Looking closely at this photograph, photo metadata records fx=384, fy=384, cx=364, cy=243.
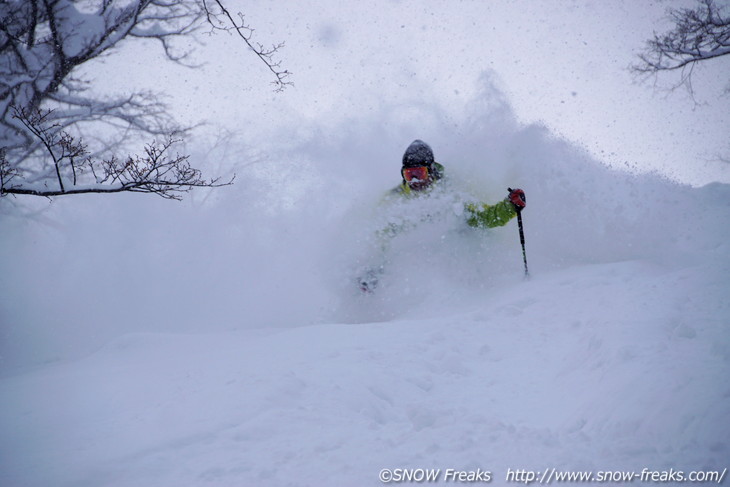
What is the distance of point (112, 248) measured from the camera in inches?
416

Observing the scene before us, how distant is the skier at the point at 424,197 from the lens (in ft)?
21.6

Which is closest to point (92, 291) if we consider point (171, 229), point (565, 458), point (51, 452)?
point (171, 229)

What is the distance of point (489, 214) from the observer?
21.9 feet

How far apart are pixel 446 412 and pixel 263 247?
7210 millimetres

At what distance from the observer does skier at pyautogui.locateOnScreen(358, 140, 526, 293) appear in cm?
657

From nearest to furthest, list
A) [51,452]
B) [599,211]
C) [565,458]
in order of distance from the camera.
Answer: [565,458], [51,452], [599,211]

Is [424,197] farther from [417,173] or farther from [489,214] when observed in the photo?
[489,214]

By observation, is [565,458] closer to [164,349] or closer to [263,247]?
[164,349]

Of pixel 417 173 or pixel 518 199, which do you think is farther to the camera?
pixel 417 173

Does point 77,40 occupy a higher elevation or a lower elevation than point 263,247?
higher

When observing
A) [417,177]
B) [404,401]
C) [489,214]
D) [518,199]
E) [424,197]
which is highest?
[417,177]

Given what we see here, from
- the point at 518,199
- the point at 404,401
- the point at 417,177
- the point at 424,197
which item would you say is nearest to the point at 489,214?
the point at 518,199

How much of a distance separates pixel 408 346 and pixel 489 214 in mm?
3766

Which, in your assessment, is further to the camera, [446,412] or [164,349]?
[164,349]
